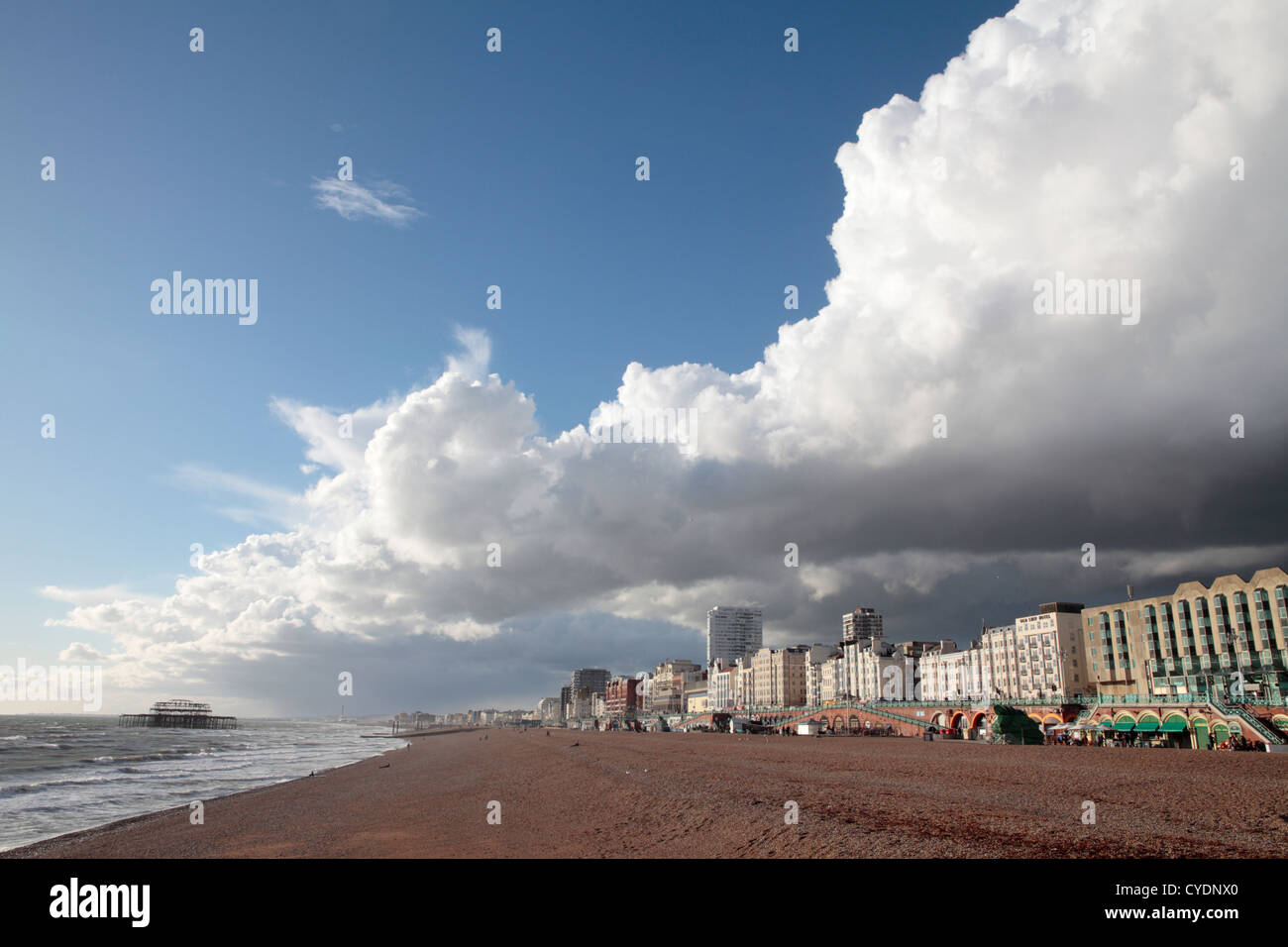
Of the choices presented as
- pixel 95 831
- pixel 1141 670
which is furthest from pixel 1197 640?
pixel 95 831

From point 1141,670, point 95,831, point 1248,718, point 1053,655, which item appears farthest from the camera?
point 1053,655

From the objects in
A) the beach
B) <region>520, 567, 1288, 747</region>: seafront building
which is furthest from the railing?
the beach

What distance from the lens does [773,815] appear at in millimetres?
21297

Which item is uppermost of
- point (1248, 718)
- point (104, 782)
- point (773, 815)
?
point (773, 815)

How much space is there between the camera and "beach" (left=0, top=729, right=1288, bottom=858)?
17.0 m

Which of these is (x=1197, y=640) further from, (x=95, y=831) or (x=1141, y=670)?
(x=95, y=831)

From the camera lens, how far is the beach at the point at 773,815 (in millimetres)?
16983

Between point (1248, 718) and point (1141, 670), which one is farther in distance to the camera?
point (1141, 670)

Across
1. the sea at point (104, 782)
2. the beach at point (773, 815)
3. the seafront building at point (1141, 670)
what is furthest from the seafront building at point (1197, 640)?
the sea at point (104, 782)

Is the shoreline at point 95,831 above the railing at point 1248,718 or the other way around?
above

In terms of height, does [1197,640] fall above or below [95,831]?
below

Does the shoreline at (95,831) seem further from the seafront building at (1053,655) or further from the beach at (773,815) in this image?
the seafront building at (1053,655)
